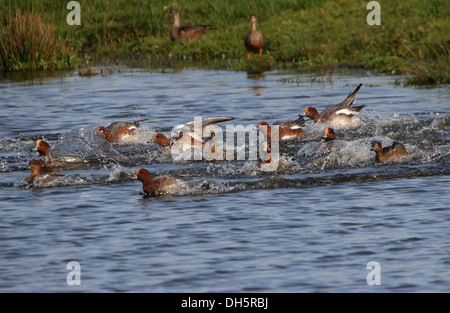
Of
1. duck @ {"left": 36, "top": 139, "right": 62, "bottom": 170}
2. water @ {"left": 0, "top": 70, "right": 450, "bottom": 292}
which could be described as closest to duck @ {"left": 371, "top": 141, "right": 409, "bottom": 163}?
water @ {"left": 0, "top": 70, "right": 450, "bottom": 292}

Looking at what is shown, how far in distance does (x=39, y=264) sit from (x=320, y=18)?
1561cm

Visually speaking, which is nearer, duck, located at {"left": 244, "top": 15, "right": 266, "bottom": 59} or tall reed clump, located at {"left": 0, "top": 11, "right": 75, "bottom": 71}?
tall reed clump, located at {"left": 0, "top": 11, "right": 75, "bottom": 71}

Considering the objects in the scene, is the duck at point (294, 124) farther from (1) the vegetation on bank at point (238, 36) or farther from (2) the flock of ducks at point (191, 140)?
(1) the vegetation on bank at point (238, 36)

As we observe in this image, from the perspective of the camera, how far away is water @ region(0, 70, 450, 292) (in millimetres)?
5801

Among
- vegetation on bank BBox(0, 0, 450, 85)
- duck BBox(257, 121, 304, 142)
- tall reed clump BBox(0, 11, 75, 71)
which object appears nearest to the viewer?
duck BBox(257, 121, 304, 142)

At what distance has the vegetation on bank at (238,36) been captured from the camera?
59.8ft

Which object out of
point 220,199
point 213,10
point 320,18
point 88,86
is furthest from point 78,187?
point 213,10

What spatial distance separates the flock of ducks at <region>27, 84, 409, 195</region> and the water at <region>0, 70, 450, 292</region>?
147 mm

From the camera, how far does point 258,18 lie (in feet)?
72.5

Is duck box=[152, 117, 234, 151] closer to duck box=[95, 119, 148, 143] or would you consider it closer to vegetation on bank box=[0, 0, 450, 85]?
duck box=[95, 119, 148, 143]

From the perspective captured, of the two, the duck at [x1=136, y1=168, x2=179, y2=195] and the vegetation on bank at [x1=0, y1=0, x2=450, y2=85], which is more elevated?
the vegetation on bank at [x1=0, y1=0, x2=450, y2=85]

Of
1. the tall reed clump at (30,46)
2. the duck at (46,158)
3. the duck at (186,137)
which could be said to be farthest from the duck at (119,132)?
the tall reed clump at (30,46)

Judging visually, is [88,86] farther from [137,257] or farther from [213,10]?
[137,257]

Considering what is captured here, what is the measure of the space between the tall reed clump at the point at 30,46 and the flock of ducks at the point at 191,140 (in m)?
7.82
